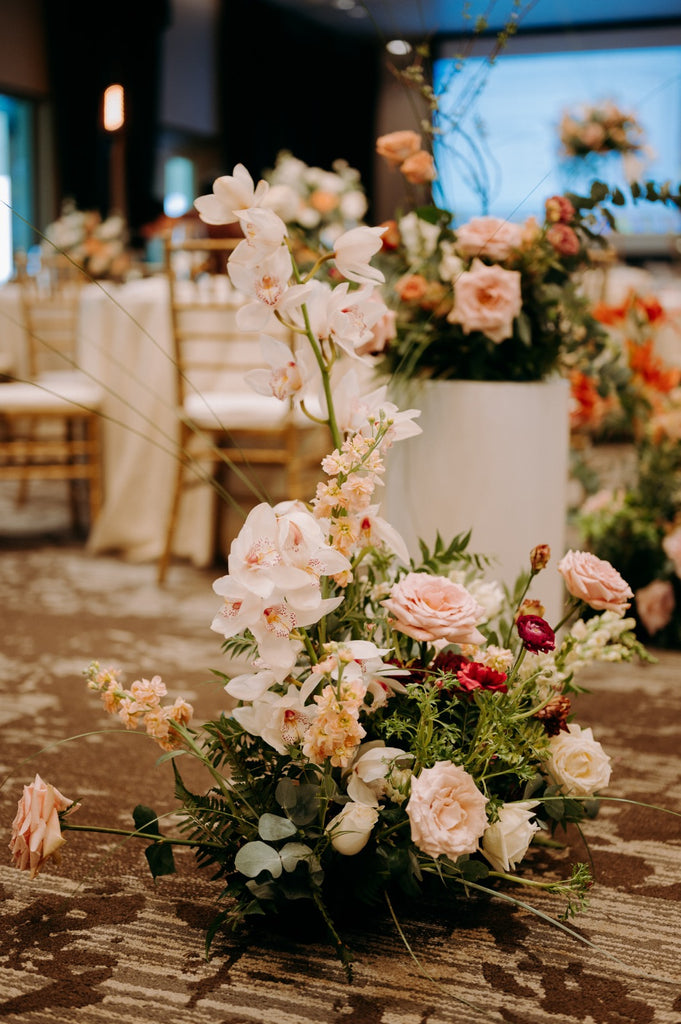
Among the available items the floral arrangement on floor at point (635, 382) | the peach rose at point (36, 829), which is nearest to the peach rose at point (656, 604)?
the floral arrangement on floor at point (635, 382)

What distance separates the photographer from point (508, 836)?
1158 mm

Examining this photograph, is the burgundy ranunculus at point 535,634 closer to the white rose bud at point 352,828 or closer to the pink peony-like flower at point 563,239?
the white rose bud at point 352,828

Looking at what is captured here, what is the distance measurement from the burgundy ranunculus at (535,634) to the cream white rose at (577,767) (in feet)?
0.49

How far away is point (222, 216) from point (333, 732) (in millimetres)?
540

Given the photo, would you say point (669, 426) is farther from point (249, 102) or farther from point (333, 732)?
point (249, 102)

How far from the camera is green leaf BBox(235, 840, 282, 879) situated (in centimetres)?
108

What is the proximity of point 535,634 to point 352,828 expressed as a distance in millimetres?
277

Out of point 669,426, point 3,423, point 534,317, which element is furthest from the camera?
point 3,423

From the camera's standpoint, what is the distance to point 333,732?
1.01 meters

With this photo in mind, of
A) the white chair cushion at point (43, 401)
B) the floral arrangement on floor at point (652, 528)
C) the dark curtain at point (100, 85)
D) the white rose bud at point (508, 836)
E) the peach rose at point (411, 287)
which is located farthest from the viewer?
the dark curtain at point (100, 85)

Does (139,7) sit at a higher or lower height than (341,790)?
higher

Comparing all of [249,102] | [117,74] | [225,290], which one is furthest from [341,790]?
[249,102]

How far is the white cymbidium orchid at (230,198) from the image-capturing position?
1.09m

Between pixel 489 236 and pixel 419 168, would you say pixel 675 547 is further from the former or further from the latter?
pixel 419 168
